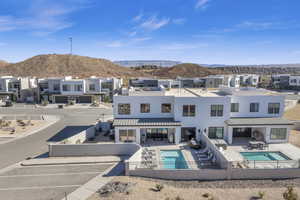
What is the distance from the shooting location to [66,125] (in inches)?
1248

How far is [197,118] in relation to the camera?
23.6 metres

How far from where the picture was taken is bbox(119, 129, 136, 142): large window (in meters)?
23.0

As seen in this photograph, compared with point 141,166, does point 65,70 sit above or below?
above

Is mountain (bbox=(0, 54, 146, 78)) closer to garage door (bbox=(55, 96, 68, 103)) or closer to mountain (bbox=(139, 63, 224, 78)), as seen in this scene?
mountain (bbox=(139, 63, 224, 78))

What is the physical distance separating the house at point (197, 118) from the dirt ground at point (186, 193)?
8.48 metres

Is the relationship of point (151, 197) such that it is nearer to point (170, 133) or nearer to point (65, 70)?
point (170, 133)

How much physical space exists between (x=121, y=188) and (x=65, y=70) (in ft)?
418

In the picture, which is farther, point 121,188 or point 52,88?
point 52,88

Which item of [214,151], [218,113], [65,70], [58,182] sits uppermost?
[65,70]

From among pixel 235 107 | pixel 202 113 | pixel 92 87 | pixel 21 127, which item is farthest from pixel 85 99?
pixel 235 107

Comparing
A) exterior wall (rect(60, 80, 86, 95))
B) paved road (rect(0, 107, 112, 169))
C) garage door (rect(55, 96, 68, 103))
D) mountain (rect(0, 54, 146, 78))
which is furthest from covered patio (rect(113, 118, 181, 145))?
mountain (rect(0, 54, 146, 78))

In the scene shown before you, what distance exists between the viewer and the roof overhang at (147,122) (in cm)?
2253

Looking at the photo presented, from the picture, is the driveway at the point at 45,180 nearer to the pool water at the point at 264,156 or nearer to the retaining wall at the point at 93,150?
the retaining wall at the point at 93,150

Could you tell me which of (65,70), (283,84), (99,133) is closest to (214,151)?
(99,133)
